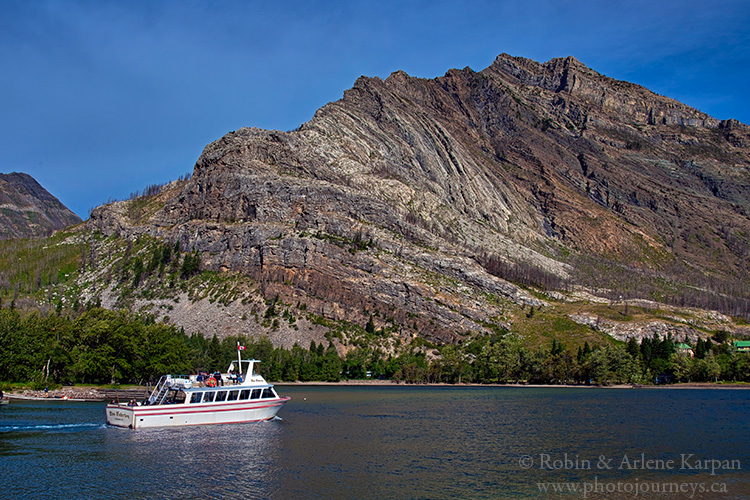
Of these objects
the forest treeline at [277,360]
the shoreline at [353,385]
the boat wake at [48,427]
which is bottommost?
the boat wake at [48,427]

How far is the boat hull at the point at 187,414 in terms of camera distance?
7281 centimetres

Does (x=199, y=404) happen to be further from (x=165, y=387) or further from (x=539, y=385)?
(x=539, y=385)

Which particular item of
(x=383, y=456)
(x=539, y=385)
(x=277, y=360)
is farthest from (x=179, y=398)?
(x=539, y=385)

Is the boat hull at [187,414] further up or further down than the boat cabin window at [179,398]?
further down

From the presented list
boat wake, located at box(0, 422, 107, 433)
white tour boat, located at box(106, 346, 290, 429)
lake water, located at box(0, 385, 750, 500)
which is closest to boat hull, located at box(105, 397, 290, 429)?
white tour boat, located at box(106, 346, 290, 429)

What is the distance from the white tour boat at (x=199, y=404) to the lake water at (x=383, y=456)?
7.06ft

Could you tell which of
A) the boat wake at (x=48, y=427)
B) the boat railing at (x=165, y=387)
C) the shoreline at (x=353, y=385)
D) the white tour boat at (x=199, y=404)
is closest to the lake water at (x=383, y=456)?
the boat wake at (x=48, y=427)

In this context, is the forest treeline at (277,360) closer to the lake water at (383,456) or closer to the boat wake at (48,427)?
the lake water at (383,456)

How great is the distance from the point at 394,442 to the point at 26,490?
3610 centimetres

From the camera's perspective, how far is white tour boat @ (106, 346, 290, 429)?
73.5m

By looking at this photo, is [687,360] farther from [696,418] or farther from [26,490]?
[26,490]

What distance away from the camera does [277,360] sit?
611 ft

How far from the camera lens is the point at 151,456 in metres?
56.9

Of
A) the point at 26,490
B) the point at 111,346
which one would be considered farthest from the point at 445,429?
the point at 111,346
